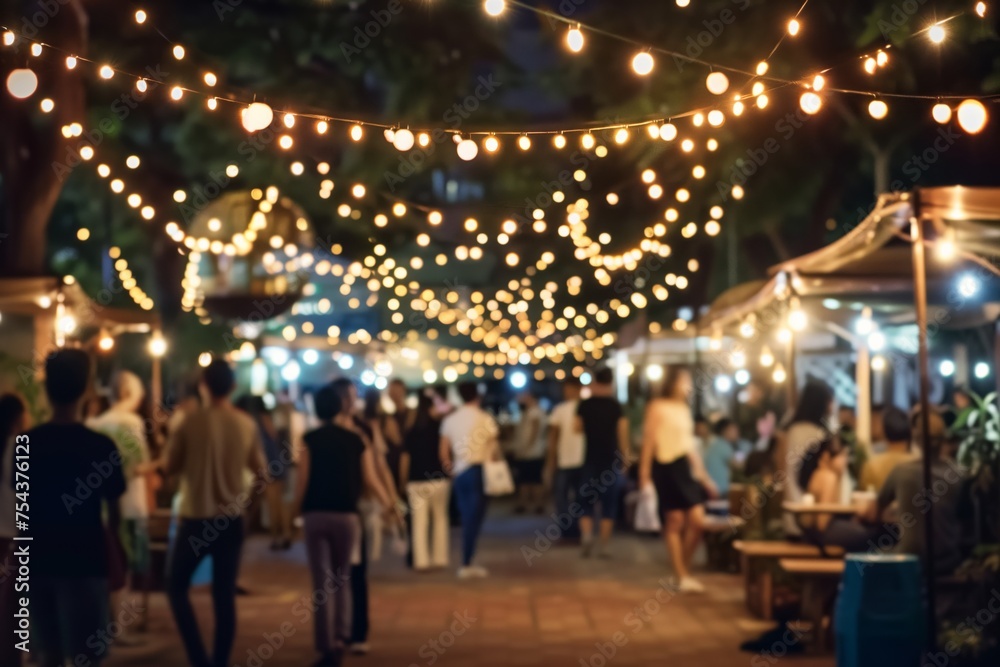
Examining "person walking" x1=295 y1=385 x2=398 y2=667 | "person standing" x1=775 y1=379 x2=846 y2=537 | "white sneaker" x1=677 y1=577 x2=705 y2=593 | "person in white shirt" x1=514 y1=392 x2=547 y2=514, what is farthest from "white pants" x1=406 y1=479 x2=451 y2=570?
"person in white shirt" x1=514 y1=392 x2=547 y2=514

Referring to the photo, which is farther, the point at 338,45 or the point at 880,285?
the point at 338,45

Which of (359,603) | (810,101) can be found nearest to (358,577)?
(359,603)

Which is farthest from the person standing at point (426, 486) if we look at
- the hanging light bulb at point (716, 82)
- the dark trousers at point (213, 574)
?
the dark trousers at point (213, 574)

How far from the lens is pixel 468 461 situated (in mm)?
14555

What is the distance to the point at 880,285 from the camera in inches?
499

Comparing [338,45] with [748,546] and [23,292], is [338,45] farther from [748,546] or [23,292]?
[748,546]

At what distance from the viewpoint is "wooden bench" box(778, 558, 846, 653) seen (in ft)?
33.3

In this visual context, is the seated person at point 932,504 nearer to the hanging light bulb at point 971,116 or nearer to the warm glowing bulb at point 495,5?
the hanging light bulb at point 971,116

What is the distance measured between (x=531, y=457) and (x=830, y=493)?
13.7 m

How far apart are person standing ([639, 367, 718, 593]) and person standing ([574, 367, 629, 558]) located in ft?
9.19

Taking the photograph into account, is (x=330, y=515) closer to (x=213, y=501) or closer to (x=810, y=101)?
(x=213, y=501)

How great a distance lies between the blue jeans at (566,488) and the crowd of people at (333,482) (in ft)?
0.07

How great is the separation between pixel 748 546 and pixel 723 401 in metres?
18.0

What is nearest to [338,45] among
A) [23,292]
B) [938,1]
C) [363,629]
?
[23,292]
